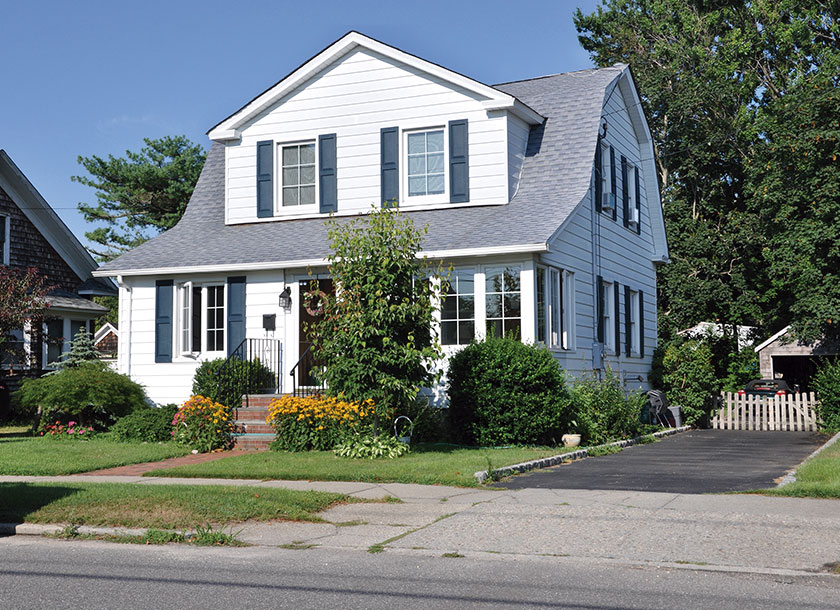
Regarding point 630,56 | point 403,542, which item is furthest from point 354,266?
point 630,56

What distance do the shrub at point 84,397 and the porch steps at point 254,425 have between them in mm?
2920

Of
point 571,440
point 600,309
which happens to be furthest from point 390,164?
point 571,440

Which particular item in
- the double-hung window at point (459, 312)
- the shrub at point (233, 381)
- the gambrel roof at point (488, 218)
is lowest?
the shrub at point (233, 381)

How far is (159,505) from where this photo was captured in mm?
8625

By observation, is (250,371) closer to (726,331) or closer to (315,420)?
(315,420)

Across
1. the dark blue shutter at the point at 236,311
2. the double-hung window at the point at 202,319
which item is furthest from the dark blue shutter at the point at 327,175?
the double-hung window at the point at 202,319

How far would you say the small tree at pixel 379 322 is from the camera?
44.2 feet

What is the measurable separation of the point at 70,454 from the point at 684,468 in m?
9.25

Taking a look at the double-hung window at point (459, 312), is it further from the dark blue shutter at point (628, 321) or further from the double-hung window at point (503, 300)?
the dark blue shutter at point (628, 321)

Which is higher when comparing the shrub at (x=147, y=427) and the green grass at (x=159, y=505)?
the shrub at (x=147, y=427)

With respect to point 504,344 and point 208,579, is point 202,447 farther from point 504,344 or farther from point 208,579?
point 208,579

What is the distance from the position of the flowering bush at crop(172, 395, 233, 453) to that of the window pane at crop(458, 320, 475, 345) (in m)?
4.39

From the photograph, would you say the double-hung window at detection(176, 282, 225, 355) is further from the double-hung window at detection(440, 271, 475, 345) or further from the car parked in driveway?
the car parked in driveway

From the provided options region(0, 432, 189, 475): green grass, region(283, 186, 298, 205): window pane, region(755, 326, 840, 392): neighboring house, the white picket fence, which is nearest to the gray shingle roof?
region(283, 186, 298, 205): window pane
